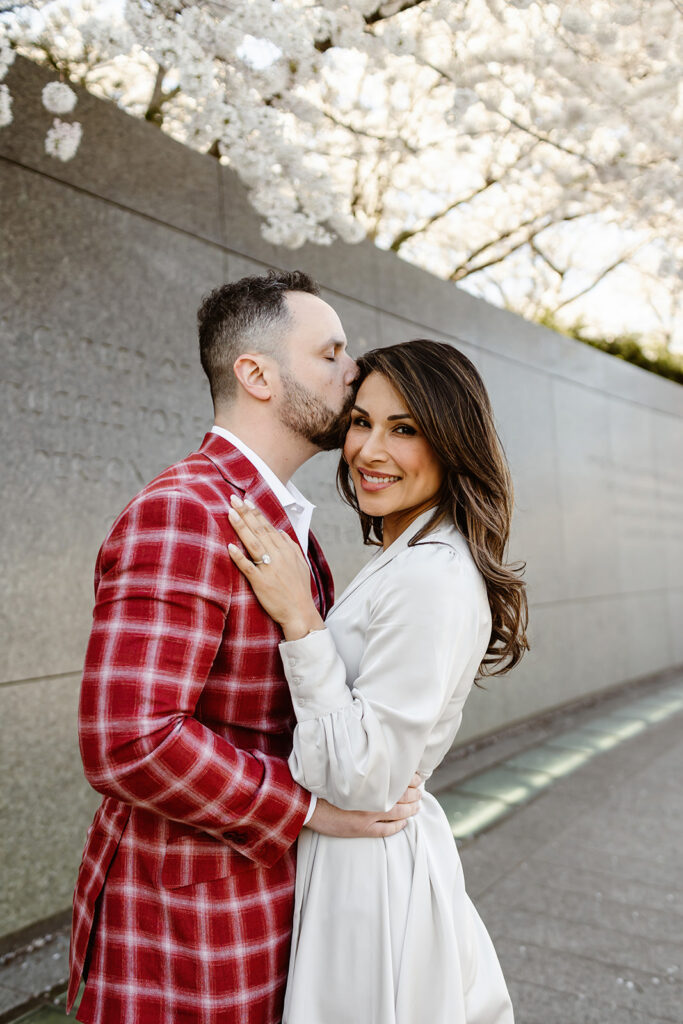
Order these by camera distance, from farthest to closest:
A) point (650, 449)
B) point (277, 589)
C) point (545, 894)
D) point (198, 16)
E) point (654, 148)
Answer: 1. point (650, 449)
2. point (654, 148)
3. point (545, 894)
4. point (198, 16)
5. point (277, 589)

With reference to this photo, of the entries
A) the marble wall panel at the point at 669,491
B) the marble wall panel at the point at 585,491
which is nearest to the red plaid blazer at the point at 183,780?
the marble wall panel at the point at 585,491

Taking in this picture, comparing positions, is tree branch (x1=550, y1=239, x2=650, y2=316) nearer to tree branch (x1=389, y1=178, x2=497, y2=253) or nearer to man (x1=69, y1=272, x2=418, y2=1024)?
tree branch (x1=389, y1=178, x2=497, y2=253)

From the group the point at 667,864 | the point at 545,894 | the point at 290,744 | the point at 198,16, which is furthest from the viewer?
the point at 667,864

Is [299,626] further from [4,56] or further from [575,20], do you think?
[575,20]

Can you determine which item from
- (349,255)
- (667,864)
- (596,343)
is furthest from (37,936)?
(596,343)

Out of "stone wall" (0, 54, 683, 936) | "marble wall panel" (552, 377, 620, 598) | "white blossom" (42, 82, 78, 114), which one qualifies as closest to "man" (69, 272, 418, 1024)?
"stone wall" (0, 54, 683, 936)

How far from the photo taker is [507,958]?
357 cm

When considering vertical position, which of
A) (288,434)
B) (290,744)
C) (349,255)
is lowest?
(290,744)

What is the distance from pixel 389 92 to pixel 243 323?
4514 mm

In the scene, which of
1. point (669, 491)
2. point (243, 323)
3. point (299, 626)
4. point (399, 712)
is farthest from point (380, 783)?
point (669, 491)

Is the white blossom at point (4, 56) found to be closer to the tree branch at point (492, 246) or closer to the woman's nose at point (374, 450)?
the woman's nose at point (374, 450)

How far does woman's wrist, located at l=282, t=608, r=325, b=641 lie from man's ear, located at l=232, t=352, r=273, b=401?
0.53 meters

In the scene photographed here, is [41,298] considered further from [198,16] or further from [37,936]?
[37,936]

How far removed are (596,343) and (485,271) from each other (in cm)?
179
